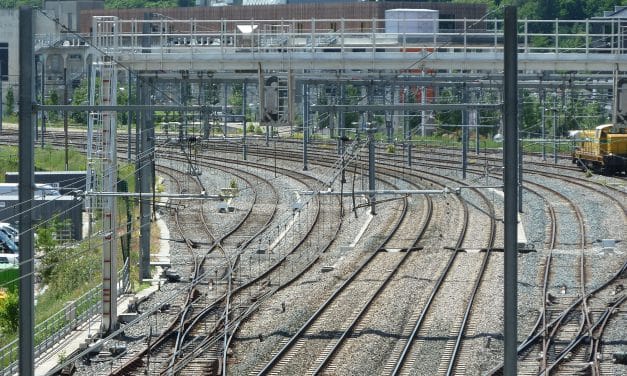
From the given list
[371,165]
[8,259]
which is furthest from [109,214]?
[371,165]

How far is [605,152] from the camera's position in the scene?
3350 cm

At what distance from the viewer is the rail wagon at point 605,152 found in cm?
3338

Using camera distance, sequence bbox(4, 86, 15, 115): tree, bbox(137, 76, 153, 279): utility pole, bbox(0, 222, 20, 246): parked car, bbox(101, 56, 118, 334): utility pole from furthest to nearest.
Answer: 1. bbox(4, 86, 15, 115): tree
2. bbox(0, 222, 20, 246): parked car
3. bbox(137, 76, 153, 279): utility pole
4. bbox(101, 56, 118, 334): utility pole

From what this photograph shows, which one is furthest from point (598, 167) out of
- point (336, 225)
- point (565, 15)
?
point (565, 15)

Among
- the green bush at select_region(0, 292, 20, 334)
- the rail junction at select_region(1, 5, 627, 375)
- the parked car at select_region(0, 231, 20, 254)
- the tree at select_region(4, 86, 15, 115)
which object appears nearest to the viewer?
the rail junction at select_region(1, 5, 627, 375)

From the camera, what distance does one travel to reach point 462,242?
21.9m

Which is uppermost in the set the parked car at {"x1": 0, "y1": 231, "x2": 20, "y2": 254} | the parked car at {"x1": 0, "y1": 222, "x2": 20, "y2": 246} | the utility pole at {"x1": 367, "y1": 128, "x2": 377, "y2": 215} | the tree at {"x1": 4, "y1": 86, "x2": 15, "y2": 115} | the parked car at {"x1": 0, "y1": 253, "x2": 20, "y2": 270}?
the tree at {"x1": 4, "y1": 86, "x2": 15, "y2": 115}

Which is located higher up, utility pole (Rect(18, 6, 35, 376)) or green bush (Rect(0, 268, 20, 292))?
utility pole (Rect(18, 6, 35, 376))

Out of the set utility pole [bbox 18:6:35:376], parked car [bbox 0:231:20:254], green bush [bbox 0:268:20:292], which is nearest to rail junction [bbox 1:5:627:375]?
utility pole [bbox 18:6:35:376]

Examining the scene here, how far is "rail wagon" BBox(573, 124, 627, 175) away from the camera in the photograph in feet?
109

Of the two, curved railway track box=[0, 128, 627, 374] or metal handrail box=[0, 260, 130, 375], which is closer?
curved railway track box=[0, 128, 627, 374]

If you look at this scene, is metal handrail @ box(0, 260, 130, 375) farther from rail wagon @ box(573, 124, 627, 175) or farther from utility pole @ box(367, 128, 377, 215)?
rail wagon @ box(573, 124, 627, 175)

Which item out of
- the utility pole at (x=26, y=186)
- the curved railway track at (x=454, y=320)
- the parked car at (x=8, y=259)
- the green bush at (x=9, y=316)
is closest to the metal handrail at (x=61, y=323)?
the green bush at (x=9, y=316)

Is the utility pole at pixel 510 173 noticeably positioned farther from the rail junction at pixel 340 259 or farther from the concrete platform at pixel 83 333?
the concrete platform at pixel 83 333
